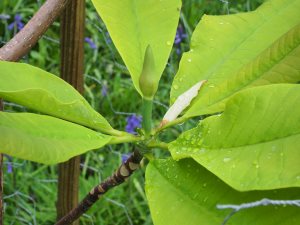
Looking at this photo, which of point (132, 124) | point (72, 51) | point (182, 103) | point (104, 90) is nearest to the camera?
point (182, 103)

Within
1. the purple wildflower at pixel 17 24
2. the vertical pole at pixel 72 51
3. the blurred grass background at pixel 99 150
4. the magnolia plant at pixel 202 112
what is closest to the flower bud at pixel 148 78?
the magnolia plant at pixel 202 112

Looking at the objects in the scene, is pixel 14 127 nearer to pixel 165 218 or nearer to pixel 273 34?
pixel 165 218

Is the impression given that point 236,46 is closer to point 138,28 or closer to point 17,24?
point 138,28

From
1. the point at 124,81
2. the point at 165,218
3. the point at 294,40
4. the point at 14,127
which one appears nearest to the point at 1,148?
the point at 14,127

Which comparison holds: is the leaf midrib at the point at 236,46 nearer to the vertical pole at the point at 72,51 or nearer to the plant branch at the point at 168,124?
the plant branch at the point at 168,124

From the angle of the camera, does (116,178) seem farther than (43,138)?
Yes

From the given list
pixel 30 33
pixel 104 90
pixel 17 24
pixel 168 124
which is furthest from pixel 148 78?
pixel 17 24
